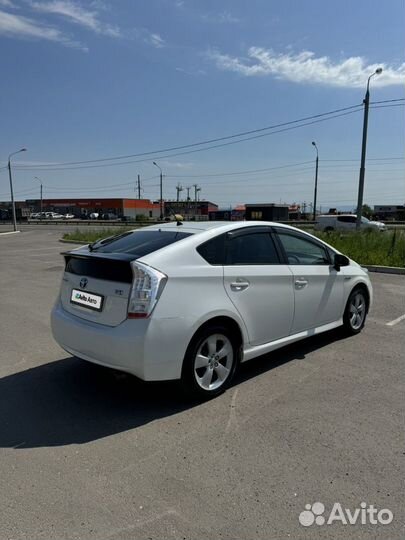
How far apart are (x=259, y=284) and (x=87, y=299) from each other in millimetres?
1660

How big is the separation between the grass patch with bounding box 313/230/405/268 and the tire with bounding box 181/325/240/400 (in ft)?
32.5

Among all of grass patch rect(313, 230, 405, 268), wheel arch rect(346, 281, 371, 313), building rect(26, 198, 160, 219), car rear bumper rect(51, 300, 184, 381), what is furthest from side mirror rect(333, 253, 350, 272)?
building rect(26, 198, 160, 219)

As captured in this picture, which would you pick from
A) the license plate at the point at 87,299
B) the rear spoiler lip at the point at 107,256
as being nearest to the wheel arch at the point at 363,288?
the rear spoiler lip at the point at 107,256

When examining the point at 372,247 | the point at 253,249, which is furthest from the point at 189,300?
the point at 372,247

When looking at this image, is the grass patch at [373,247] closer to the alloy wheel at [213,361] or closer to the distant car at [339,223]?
the alloy wheel at [213,361]

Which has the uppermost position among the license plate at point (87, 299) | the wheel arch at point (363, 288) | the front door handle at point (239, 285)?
the front door handle at point (239, 285)

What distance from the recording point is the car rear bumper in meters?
3.39

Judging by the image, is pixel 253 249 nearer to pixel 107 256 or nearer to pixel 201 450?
pixel 107 256

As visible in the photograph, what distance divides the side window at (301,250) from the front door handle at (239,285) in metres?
0.88

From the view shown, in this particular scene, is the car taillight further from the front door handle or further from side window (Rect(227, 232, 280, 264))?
side window (Rect(227, 232, 280, 264))

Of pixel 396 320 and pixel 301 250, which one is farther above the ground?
pixel 301 250

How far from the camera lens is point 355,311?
19.1 ft

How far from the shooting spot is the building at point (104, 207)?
103 meters

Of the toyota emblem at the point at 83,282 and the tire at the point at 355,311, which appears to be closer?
the toyota emblem at the point at 83,282
